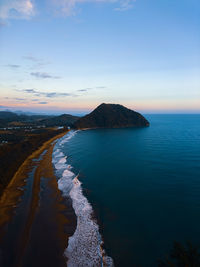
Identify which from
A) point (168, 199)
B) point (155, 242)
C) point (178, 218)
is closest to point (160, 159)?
point (168, 199)

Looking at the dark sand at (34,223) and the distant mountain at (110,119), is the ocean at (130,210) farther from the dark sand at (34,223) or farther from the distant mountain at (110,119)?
the distant mountain at (110,119)

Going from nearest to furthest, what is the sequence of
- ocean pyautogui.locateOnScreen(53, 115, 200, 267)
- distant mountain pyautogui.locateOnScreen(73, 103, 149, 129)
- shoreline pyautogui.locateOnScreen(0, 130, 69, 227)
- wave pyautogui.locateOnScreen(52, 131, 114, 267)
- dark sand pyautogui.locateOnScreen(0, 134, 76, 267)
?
wave pyautogui.locateOnScreen(52, 131, 114, 267) → dark sand pyautogui.locateOnScreen(0, 134, 76, 267) → ocean pyautogui.locateOnScreen(53, 115, 200, 267) → shoreline pyautogui.locateOnScreen(0, 130, 69, 227) → distant mountain pyautogui.locateOnScreen(73, 103, 149, 129)

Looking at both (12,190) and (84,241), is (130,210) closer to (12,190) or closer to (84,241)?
(84,241)

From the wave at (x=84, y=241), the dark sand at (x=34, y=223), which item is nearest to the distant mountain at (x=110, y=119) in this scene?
the dark sand at (x=34, y=223)

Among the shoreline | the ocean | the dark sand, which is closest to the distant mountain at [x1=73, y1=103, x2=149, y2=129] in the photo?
the shoreline

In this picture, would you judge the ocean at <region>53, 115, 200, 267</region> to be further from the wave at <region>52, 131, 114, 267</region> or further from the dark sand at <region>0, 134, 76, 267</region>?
the dark sand at <region>0, 134, 76, 267</region>

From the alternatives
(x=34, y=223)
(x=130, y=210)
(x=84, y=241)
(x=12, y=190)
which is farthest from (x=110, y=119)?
(x=84, y=241)

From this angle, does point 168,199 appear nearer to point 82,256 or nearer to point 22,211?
point 82,256
